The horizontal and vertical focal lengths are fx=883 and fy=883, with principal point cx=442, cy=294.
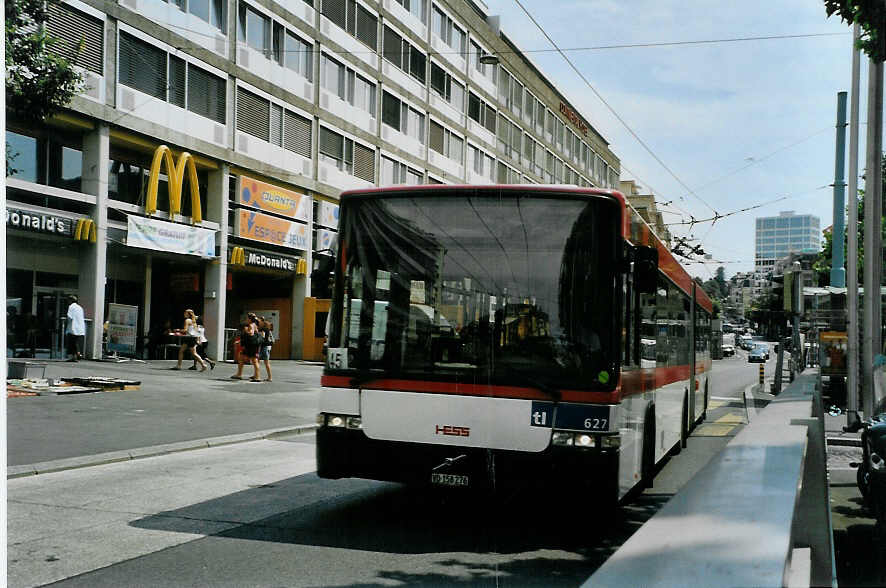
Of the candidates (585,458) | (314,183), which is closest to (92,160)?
(314,183)

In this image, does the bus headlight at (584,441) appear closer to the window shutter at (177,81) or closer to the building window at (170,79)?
the building window at (170,79)

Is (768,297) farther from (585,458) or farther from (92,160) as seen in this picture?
(92,160)

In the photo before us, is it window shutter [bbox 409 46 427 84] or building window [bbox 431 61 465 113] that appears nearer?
window shutter [bbox 409 46 427 84]

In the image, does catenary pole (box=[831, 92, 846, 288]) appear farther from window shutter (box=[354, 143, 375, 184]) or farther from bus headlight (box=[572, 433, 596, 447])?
window shutter (box=[354, 143, 375, 184])

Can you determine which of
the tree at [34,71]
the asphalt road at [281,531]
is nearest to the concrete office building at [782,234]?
the asphalt road at [281,531]

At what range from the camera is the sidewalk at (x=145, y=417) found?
9883 mm

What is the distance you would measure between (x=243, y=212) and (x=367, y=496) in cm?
2356

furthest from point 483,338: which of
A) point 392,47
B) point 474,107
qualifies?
point 474,107

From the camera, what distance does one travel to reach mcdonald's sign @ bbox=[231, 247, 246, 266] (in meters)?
30.1

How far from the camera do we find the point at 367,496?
796 cm

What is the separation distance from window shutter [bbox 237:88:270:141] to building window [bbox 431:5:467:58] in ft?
50.8

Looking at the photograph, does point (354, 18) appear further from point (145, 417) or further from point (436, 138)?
point (145, 417)

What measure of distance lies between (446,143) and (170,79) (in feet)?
69.2

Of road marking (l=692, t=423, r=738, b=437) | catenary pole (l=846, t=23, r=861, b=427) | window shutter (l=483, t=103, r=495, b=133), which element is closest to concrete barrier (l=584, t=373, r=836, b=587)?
road marking (l=692, t=423, r=738, b=437)
